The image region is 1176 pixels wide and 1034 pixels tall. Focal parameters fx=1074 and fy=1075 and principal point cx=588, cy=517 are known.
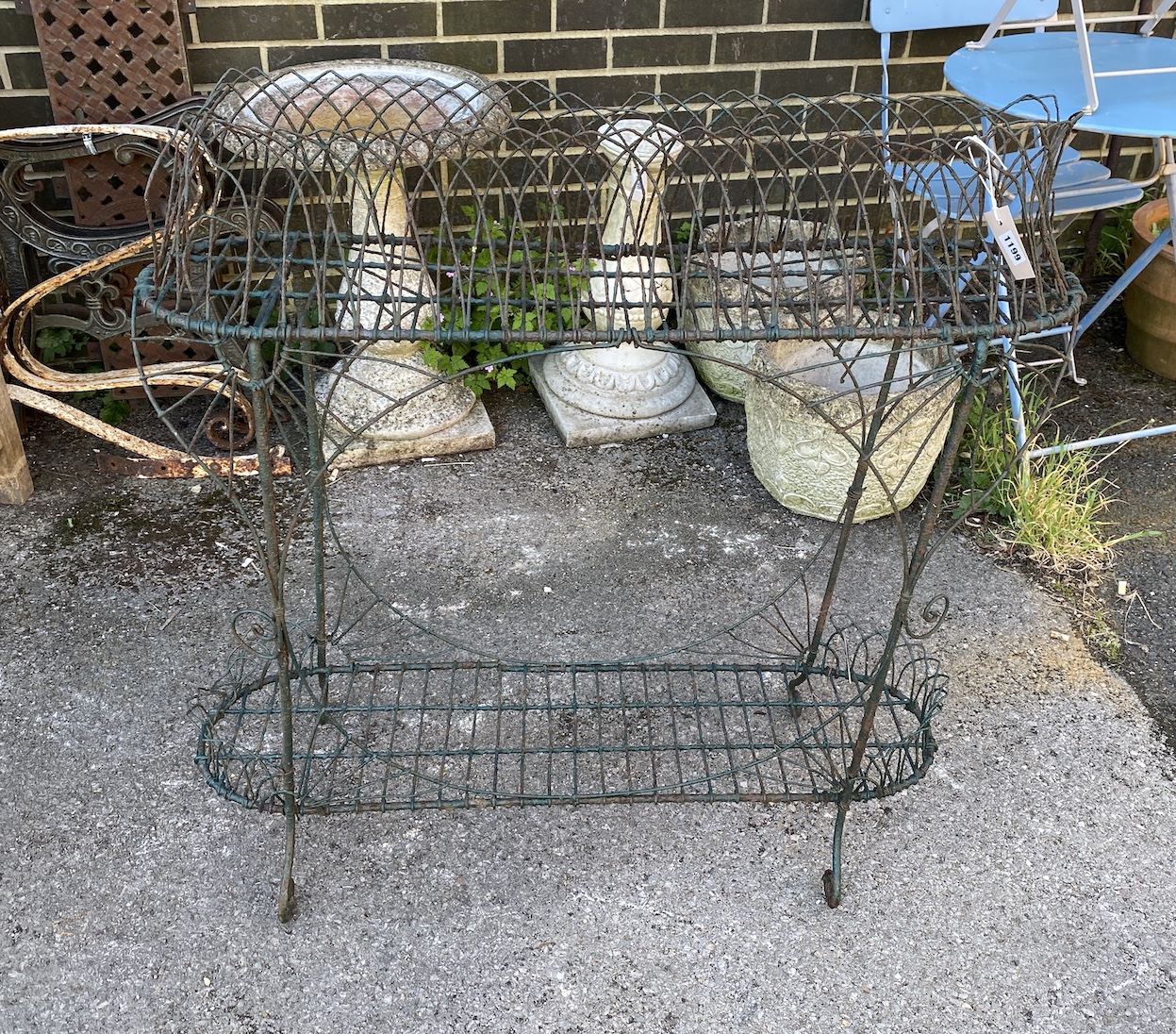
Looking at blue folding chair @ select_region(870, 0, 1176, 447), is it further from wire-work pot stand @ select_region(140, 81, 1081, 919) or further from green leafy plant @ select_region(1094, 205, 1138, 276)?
green leafy plant @ select_region(1094, 205, 1138, 276)

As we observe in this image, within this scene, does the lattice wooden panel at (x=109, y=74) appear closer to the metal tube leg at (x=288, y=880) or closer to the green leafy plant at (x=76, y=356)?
the green leafy plant at (x=76, y=356)

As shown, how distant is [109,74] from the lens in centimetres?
339

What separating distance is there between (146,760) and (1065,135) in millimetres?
2369

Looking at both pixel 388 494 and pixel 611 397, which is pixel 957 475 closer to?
pixel 611 397

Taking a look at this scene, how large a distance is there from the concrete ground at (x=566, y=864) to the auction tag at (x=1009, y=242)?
4.34 ft

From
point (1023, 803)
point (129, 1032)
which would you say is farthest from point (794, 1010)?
point (129, 1032)

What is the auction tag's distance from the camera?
173 cm

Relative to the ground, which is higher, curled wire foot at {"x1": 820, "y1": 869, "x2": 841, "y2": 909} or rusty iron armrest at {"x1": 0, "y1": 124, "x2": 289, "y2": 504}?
rusty iron armrest at {"x1": 0, "y1": 124, "x2": 289, "y2": 504}

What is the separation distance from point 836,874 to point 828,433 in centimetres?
137

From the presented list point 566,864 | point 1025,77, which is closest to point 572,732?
point 566,864

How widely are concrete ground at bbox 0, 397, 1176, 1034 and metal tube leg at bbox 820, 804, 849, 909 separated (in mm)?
30

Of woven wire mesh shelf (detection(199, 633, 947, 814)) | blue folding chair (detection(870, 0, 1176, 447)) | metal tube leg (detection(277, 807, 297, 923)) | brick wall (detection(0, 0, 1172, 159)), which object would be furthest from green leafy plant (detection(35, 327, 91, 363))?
blue folding chair (detection(870, 0, 1176, 447))

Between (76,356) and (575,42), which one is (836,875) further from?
(76,356)

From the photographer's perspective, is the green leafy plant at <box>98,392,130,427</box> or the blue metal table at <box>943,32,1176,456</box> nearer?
the blue metal table at <box>943,32,1176,456</box>
